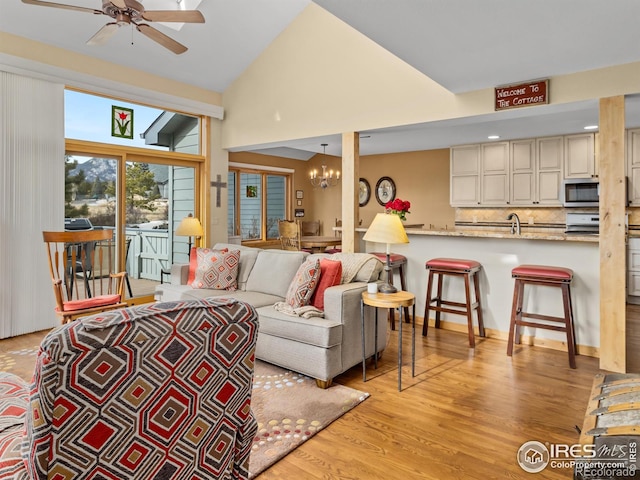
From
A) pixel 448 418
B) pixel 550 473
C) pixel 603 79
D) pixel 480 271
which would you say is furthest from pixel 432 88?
pixel 550 473

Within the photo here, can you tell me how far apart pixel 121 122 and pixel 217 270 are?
8.08 ft

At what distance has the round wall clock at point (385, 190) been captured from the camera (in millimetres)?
8344

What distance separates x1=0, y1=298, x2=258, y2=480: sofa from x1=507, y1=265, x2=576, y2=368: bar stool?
10.1ft

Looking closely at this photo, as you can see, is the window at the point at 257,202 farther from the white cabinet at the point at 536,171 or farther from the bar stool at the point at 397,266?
the white cabinet at the point at 536,171

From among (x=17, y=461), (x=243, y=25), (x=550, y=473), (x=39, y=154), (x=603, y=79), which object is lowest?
(x=550, y=473)

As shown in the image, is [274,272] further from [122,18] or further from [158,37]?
[122,18]

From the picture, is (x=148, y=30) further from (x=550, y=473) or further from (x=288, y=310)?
(x=550, y=473)

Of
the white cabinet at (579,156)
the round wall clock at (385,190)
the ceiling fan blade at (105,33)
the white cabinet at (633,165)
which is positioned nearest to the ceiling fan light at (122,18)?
the ceiling fan blade at (105,33)

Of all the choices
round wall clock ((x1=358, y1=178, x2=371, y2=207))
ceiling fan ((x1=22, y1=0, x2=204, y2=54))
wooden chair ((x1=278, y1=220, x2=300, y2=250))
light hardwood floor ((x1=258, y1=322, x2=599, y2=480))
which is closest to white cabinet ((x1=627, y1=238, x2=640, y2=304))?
light hardwood floor ((x1=258, y1=322, x2=599, y2=480))

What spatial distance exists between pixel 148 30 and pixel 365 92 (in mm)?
2413

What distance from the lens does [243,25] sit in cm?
511

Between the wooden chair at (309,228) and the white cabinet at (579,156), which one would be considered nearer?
the white cabinet at (579,156)

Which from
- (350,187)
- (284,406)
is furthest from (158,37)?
(284,406)

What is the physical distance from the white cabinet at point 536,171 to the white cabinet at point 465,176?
1.86 ft
